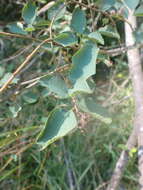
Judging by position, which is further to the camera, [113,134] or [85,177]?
[113,134]

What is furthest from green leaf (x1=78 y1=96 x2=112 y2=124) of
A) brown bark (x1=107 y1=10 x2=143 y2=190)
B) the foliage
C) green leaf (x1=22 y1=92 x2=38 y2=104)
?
brown bark (x1=107 y1=10 x2=143 y2=190)

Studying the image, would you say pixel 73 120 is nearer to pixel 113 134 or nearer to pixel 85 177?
pixel 85 177

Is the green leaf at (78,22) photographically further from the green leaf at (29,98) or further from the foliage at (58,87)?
the green leaf at (29,98)

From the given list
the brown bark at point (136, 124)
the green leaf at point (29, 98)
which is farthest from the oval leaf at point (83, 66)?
the brown bark at point (136, 124)

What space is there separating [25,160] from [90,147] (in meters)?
0.25

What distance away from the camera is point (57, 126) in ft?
1.61

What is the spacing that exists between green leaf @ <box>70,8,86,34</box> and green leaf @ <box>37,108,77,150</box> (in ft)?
0.45

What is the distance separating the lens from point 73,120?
487mm

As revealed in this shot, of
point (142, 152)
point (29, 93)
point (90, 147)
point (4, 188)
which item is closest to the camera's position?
point (29, 93)

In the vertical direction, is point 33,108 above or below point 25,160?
above

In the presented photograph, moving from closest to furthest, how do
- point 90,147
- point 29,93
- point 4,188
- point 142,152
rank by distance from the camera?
point 29,93 → point 142,152 → point 4,188 → point 90,147

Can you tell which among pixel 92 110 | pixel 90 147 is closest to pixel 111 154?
pixel 90 147

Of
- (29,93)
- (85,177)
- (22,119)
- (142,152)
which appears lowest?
(85,177)

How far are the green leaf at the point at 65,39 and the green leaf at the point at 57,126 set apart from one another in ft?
0.32
